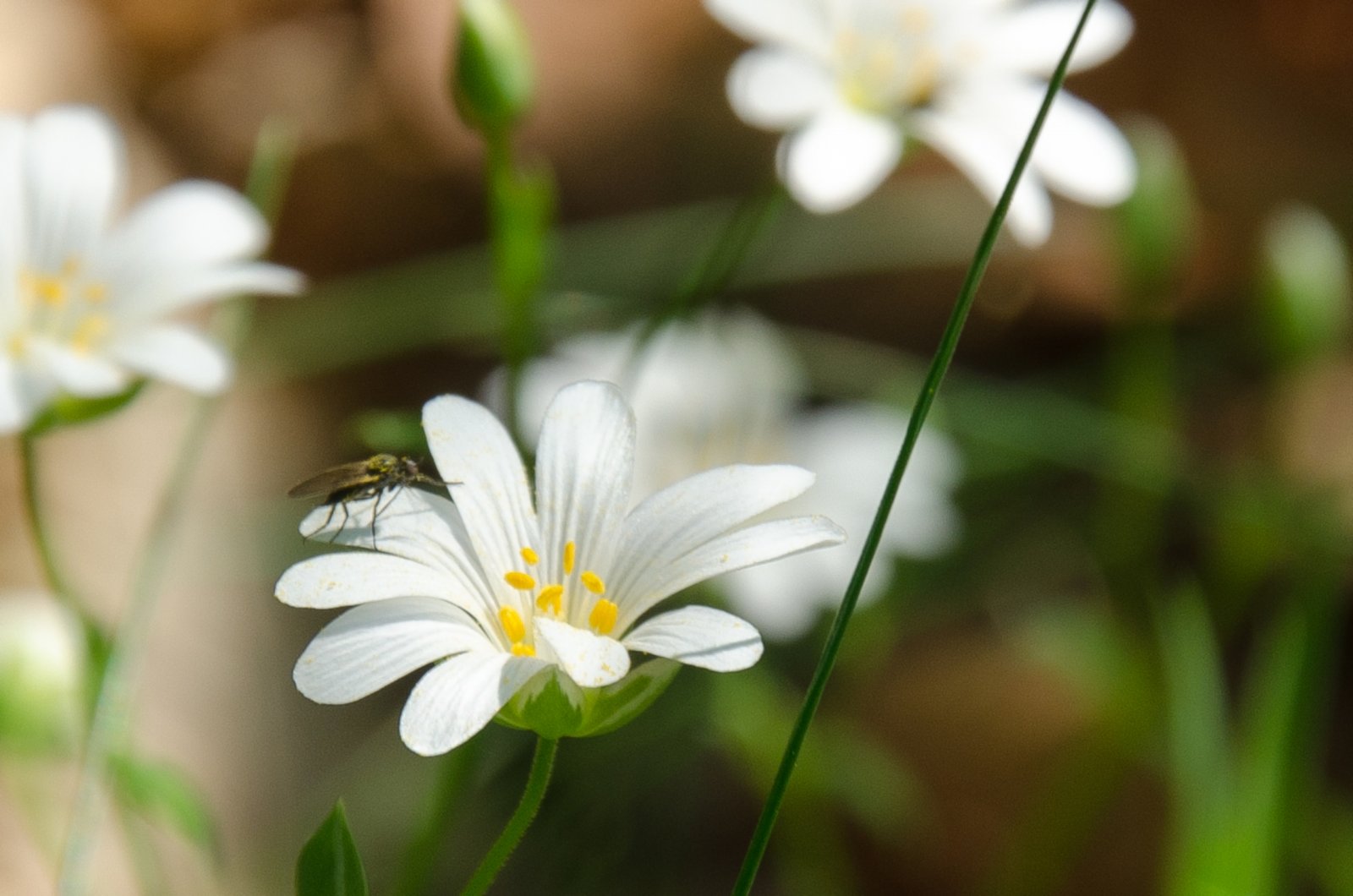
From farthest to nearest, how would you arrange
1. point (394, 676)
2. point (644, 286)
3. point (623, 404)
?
point (644, 286)
point (623, 404)
point (394, 676)

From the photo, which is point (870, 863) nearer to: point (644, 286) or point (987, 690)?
point (987, 690)

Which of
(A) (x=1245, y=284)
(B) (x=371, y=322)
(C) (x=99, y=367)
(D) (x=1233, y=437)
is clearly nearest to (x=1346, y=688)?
(D) (x=1233, y=437)

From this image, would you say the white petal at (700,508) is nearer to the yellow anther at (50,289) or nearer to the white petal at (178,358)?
the white petal at (178,358)

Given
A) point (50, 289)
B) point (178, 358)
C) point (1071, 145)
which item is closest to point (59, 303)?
point (50, 289)

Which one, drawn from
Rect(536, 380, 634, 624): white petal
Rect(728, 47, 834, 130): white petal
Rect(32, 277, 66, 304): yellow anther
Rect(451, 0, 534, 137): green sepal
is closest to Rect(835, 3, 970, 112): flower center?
Rect(728, 47, 834, 130): white petal

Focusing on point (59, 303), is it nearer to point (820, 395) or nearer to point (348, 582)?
point (348, 582)

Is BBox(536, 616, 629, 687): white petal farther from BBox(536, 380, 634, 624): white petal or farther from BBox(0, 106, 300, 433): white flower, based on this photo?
BBox(0, 106, 300, 433): white flower
